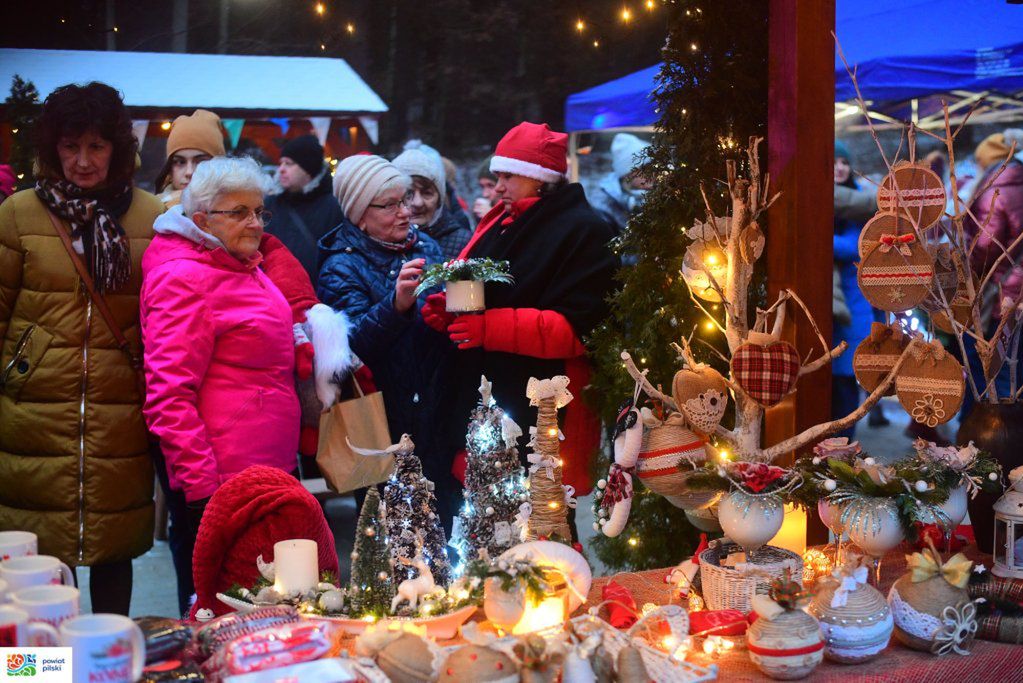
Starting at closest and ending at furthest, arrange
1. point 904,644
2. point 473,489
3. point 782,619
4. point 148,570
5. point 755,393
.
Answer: point 782,619 → point 904,644 → point 473,489 → point 755,393 → point 148,570

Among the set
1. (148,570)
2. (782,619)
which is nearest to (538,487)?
(782,619)

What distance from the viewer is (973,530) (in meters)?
2.82

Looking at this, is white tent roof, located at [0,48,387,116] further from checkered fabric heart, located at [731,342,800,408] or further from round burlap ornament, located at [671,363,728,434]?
checkered fabric heart, located at [731,342,800,408]

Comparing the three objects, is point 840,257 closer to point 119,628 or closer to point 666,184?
point 666,184

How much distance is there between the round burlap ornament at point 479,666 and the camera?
5.69ft

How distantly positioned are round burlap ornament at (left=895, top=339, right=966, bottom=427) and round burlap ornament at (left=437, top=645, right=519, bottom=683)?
1.39 meters

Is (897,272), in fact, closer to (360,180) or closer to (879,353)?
(879,353)

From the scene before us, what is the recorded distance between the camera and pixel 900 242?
8.75 feet

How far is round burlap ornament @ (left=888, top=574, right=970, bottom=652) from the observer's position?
2.09 metres

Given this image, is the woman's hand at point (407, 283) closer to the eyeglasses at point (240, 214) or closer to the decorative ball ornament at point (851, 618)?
the eyeglasses at point (240, 214)

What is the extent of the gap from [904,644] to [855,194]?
4.61 meters

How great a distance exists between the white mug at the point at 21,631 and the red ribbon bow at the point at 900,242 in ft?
6.88

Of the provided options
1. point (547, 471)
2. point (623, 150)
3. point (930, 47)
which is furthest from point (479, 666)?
point (623, 150)


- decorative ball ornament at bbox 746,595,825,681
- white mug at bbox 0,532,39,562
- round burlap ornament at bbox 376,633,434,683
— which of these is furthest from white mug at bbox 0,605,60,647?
decorative ball ornament at bbox 746,595,825,681
